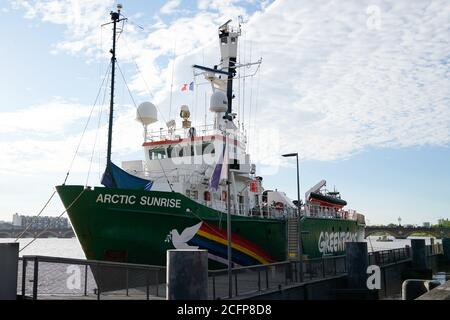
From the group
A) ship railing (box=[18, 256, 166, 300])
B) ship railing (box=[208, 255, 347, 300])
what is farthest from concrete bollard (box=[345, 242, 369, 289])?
ship railing (box=[18, 256, 166, 300])

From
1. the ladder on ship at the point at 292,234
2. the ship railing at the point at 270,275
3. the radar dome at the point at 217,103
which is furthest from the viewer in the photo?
the radar dome at the point at 217,103

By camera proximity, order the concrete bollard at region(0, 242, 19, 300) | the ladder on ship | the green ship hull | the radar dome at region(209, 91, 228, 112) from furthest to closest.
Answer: the radar dome at region(209, 91, 228, 112) → the ladder on ship → the green ship hull → the concrete bollard at region(0, 242, 19, 300)

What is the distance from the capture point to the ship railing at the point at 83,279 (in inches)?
456

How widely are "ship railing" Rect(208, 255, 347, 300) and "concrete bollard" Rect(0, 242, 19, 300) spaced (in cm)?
532

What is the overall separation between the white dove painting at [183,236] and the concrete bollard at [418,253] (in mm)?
20741

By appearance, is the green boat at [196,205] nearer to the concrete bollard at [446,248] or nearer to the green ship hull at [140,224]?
the green ship hull at [140,224]

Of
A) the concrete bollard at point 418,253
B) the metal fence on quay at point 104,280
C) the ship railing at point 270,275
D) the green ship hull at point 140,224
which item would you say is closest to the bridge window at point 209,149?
the green ship hull at point 140,224

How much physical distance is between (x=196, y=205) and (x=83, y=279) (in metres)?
7.19

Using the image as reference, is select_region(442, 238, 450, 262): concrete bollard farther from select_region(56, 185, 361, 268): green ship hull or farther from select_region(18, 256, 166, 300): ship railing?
select_region(18, 256, 166, 300): ship railing

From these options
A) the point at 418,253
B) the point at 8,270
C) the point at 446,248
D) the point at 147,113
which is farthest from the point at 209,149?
the point at 446,248

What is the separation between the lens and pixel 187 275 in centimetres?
1023

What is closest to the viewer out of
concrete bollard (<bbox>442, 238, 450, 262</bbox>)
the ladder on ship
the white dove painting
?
the white dove painting

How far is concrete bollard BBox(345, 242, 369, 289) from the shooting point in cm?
2114

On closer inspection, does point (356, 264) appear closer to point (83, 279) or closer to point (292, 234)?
point (292, 234)
